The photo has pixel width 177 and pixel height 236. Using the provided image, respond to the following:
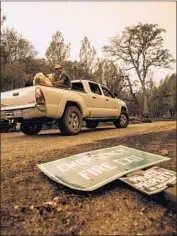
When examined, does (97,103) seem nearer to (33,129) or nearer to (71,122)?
(71,122)

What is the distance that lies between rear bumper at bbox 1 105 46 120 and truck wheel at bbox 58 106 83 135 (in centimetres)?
79

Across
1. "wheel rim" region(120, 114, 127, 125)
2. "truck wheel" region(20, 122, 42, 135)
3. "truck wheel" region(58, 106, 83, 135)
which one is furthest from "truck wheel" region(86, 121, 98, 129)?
"truck wheel" region(20, 122, 42, 135)

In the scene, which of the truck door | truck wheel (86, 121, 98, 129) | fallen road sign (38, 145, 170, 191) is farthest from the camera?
truck wheel (86, 121, 98, 129)

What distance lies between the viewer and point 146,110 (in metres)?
1.70

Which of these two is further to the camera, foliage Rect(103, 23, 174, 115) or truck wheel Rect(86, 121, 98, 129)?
truck wheel Rect(86, 121, 98, 129)

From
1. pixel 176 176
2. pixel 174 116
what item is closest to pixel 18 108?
pixel 174 116

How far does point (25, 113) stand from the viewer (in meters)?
1.99

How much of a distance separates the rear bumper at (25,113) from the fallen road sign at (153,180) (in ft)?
2.80

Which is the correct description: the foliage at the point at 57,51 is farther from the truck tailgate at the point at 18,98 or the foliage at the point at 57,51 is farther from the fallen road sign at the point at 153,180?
the fallen road sign at the point at 153,180

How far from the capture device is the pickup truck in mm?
1819

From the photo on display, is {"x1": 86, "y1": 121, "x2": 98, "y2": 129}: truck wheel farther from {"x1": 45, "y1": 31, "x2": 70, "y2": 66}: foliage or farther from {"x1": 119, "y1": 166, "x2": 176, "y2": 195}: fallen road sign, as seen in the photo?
{"x1": 119, "y1": 166, "x2": 176, "y2": 195}: fallen road sign

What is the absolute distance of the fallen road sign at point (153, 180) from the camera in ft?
3.75

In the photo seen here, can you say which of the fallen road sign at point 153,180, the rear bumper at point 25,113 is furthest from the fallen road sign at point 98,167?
the rear bumper at point 25,113

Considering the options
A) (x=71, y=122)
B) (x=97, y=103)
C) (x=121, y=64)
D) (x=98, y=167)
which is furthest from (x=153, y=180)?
(x=71, y=122)
